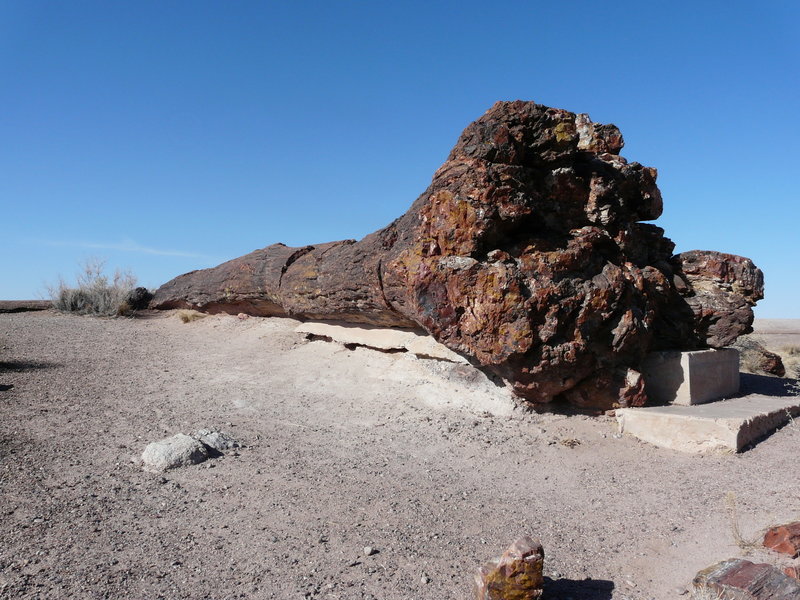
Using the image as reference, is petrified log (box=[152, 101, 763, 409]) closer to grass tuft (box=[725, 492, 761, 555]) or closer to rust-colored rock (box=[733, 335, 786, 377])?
grass tuft (box=[725, 492, 761, 555])

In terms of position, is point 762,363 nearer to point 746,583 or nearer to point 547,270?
point 547,270

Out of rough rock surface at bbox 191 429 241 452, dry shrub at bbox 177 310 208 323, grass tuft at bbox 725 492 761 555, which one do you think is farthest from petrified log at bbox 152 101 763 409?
dry shrub at bbox 177 310 208 323

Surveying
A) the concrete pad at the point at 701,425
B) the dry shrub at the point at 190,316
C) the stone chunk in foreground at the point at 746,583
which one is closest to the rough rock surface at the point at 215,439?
the stone chunk in foreground at the point at 746,583

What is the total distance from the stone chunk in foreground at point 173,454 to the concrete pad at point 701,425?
3895 mm

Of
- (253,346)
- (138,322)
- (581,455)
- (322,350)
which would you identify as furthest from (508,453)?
(138,322)

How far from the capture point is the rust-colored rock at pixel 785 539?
3.53 m

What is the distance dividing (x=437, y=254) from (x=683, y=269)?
11.5 feet

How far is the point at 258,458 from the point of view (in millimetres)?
4949

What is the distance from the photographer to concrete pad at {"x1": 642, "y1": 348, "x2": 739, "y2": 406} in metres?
6.30

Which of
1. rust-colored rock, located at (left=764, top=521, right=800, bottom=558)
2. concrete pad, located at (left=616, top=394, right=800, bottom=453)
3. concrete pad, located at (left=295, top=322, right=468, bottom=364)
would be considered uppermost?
concrete pad, located at (left=295, top=322, right=468, bottom=364)

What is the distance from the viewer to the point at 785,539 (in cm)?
358

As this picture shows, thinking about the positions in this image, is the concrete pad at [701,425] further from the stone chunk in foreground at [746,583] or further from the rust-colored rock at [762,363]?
the rust-colored rock at [762,363]

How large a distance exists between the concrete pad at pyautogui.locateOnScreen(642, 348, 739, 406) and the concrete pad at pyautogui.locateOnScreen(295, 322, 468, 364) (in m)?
2.02

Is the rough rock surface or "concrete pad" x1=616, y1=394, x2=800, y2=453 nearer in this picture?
the rough rock surface
